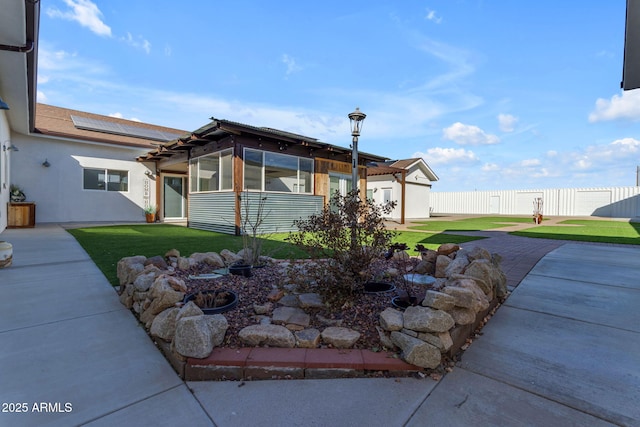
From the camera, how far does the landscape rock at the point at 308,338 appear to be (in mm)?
2201

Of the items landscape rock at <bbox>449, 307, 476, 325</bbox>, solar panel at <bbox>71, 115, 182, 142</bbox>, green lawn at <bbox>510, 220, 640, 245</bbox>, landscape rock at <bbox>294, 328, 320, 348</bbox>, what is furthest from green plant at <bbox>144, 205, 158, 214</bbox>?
green lawn at <bbox>510, 220, 640, 245</bbox>

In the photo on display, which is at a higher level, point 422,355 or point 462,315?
point 462,315

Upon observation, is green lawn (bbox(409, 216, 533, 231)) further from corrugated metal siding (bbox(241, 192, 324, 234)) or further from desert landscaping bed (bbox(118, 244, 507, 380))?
desert landscaping bed (bbox(118, 244, 507, 380))

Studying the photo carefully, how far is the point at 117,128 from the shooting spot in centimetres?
1474

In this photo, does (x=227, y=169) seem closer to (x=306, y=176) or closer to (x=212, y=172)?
(x=212, y=172)

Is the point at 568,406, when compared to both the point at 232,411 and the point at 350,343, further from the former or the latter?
the point at 232,411

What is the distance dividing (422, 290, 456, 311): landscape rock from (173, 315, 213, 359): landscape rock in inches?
63.5

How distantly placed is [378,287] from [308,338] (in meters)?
1.27

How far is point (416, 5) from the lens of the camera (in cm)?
754

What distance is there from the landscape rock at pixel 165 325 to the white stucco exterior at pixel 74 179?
13.1 metres

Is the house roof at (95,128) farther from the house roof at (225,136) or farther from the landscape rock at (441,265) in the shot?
the landscape rock at (441,265)

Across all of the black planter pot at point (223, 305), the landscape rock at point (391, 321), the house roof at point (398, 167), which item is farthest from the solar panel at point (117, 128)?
the landscape rock at point (391, 321)

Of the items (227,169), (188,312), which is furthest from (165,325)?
(227,169)

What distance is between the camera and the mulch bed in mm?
2363
